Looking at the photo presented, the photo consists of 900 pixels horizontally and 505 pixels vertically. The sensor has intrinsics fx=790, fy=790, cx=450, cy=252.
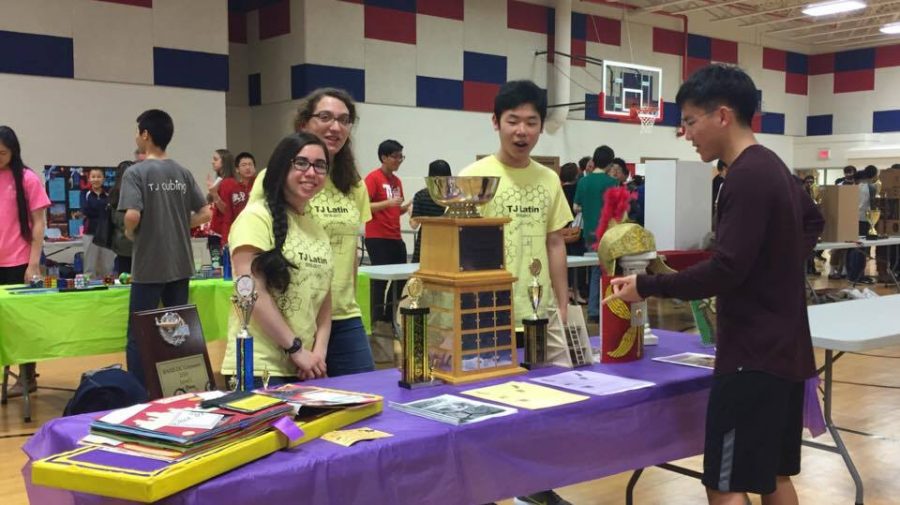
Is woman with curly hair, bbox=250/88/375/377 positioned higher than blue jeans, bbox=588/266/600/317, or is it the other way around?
woman with curly hair, bbox=250/88/375/377

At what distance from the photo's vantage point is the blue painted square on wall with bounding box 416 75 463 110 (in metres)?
10.2

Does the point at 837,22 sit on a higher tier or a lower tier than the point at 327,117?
higher

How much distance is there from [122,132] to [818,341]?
708 centimetres

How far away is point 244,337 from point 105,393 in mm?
388

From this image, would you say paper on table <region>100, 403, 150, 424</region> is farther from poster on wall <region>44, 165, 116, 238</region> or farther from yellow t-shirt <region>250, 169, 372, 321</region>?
poster on wall <region>44, 165, 116, 238</region>

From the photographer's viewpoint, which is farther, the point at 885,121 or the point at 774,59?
the point at 774,59

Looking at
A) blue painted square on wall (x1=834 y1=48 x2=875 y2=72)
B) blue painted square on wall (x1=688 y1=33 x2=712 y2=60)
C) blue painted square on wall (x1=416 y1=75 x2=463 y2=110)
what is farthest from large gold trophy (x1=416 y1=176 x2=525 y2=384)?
blue painted square on wall (x1=834 y1=48 x2=875 y2=72)

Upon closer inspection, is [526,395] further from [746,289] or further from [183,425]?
[183,425]

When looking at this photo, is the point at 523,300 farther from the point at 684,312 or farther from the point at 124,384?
the point at 684,312

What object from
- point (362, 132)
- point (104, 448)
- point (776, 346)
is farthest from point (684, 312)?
point (104, 448)

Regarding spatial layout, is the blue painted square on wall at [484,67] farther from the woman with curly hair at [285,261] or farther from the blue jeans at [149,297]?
the woman with curly hair at [285,261]

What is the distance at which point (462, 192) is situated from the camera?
196 centimetres

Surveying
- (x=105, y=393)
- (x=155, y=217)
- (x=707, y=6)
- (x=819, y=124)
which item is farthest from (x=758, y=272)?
(x=819, y=124)

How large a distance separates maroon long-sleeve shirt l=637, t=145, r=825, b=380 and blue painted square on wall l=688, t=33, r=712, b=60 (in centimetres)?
1268
